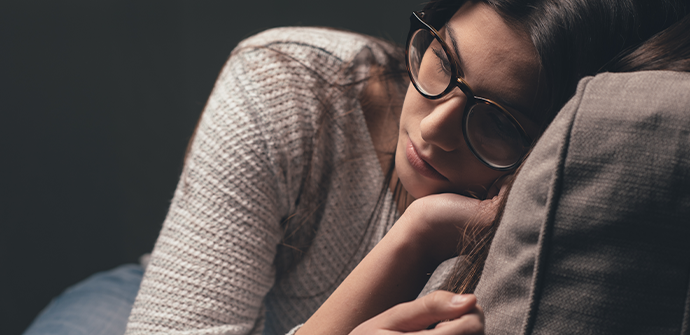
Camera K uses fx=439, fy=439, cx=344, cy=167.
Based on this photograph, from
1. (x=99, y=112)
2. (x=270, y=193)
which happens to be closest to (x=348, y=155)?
(x=270, y=193)

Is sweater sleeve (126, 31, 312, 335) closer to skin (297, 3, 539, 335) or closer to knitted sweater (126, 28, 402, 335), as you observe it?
knitted sweater (126, 28, 402, 335)

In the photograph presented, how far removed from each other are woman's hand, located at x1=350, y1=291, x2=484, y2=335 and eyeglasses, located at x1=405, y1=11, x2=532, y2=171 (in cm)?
26

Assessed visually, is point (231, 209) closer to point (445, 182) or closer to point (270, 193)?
point (270, 193)

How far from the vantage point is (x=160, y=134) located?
174cm

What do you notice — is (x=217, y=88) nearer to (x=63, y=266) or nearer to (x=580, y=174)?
(x=580, y=174)

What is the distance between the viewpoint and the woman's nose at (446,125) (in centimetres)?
61

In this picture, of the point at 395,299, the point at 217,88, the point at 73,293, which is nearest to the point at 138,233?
the point at 73,293

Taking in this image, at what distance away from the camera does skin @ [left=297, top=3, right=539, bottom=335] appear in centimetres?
57

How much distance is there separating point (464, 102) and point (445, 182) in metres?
0.14

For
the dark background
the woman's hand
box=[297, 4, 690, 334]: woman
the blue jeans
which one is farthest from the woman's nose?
the dark background

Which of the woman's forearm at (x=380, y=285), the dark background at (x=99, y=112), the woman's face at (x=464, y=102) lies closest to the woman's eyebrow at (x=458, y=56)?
the woman's face at (x=464, y=102)

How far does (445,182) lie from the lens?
684 millimetres

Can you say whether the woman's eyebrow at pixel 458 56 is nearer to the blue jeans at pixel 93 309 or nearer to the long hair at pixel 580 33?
the long hair at pixel 580 33

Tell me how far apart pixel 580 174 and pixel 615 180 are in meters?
0.03
